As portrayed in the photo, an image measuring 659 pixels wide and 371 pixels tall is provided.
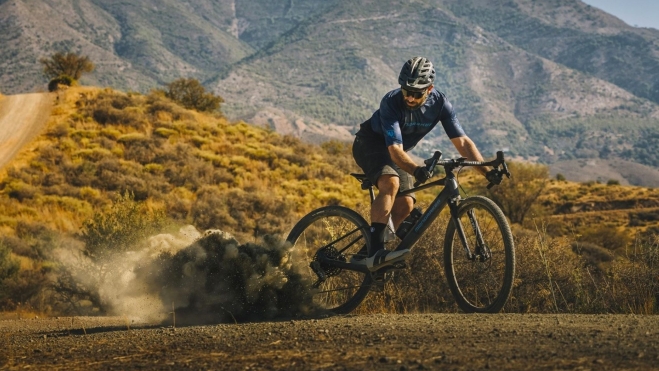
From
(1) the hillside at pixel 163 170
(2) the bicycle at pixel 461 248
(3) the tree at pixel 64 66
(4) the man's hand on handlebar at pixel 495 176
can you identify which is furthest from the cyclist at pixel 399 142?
(3) the tree at pixel 64 66

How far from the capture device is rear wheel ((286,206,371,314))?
7887 millimetres

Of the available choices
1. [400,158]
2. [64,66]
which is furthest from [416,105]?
[64,66]

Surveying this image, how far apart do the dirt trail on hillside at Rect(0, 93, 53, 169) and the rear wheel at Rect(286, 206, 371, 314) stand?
28716mm

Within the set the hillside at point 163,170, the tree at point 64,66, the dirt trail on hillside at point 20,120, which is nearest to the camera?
the hillside at point 163,170

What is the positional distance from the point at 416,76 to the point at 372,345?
3.01m

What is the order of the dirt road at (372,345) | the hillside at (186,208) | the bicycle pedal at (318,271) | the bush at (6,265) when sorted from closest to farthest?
1. the dirt road at (372,345)
2. the bicycle pedal at (318,271)
3. the hillside at (186,208)
4. the bush at (6,265)

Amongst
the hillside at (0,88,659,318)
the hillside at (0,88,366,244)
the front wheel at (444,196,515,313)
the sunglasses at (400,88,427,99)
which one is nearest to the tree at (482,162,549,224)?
the hillside at (0,88,659,318)

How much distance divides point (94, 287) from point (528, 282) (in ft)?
34.1

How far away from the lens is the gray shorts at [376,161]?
25.0 ft

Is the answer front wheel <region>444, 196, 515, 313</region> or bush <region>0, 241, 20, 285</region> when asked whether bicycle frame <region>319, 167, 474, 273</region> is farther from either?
bush <region>0, 241, 20, 285</region>

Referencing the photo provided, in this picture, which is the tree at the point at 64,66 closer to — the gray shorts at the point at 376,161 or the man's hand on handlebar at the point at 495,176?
the gray shorts at the point at 376,161

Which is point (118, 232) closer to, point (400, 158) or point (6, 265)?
point (6, 265)

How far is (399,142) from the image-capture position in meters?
7.31

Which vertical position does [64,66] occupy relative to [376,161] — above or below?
above
